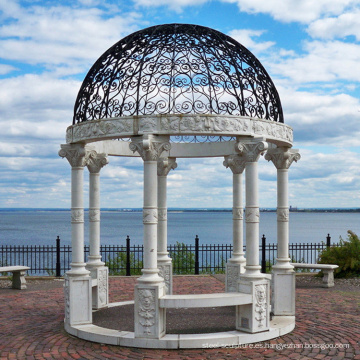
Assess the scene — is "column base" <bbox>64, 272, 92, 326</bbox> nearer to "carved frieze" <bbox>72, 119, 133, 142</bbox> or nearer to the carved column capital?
"carved frieze" <bbox>72, 119, 133, 142</bbox>

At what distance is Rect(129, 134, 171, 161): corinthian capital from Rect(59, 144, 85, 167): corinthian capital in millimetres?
1747

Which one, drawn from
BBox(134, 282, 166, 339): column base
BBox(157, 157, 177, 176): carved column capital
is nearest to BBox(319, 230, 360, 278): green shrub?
BBox(157, 157, 177, 176): carved column capital

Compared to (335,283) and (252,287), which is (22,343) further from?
(335,283)

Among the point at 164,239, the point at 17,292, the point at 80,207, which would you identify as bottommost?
the point at 17,292

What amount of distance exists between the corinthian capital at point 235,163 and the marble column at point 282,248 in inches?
56.3

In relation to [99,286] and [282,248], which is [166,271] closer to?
[99,286]

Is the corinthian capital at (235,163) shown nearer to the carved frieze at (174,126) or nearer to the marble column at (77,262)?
the carved frieze at (174,126)

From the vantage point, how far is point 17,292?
16422mm

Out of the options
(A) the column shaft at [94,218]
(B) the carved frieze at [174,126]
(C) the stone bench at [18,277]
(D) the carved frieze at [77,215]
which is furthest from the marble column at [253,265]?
(C) the stone bench at [18,277]

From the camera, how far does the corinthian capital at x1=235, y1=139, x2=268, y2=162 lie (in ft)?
33.0

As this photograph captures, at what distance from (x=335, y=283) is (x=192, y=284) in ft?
17.5

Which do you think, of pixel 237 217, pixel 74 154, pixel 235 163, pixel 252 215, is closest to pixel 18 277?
pixel 74 154

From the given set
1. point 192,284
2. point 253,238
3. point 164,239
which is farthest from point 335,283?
point 253,238

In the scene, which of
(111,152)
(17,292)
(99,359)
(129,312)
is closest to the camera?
(99,359)
